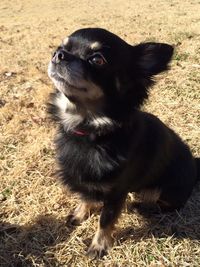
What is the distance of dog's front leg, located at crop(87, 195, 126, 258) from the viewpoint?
3.28 m

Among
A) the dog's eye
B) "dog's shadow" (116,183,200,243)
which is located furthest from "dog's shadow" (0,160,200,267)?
the dog's eye

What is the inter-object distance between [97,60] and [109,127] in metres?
0.55

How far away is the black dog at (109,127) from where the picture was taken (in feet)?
9.61

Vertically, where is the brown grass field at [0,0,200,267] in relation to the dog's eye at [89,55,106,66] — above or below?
below

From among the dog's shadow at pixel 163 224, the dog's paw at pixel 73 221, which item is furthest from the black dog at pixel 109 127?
A: the dog's paw at pixel 73 221

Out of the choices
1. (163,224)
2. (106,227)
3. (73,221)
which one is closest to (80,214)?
(73,221)

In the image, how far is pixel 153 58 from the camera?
3.05 metres

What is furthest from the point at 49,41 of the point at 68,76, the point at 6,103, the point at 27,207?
the point at 68,76

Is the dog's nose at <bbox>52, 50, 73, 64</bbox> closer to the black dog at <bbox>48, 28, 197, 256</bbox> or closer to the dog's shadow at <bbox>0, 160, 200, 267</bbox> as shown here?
the black dog at <bbox>48, 28, 197, 256</bbox>

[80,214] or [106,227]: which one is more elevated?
[106,227]

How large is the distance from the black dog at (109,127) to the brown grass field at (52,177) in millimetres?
268

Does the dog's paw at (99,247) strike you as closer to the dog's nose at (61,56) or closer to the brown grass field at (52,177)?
the brown grass field at (52,177)

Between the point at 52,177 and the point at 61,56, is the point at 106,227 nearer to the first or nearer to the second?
the point at 52,177

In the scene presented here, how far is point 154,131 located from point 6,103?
2.86 m
